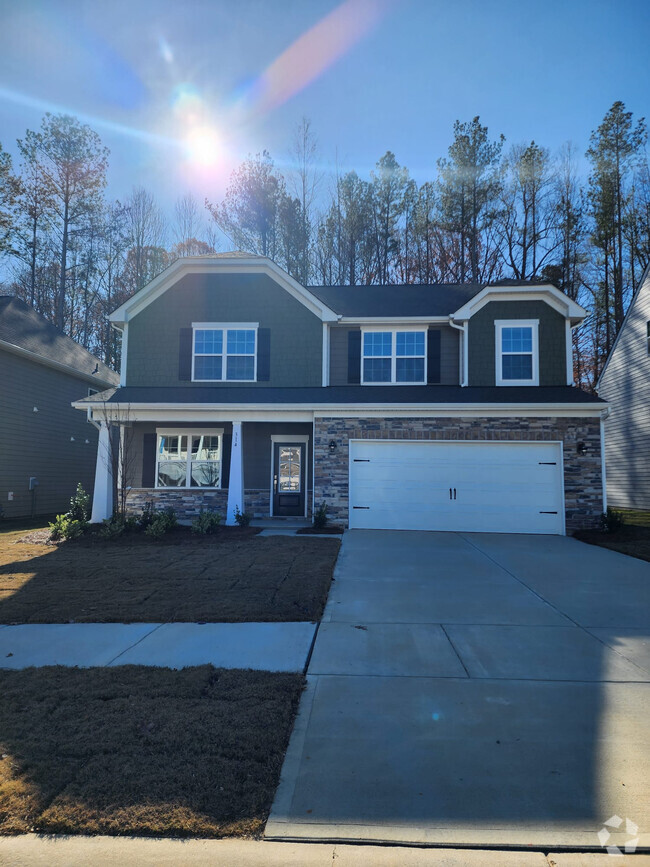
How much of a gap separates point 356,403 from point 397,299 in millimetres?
4522

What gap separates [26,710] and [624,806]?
361 cm

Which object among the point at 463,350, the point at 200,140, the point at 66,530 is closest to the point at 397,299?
the point at 463,350

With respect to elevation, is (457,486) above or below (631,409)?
below

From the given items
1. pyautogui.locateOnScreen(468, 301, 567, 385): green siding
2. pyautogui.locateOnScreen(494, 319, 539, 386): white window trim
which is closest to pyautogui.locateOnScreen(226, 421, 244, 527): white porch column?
pyautogui.locateOnScreen(468, 301, 567, 385): green siding

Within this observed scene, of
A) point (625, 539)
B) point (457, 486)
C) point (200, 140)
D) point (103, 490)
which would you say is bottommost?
point (625, 539)

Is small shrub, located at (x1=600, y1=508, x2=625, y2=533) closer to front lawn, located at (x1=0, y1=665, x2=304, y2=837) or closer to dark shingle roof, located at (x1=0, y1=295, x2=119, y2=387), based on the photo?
front lawn, located at (x1=0, y1=665, x2=304, y2=837)

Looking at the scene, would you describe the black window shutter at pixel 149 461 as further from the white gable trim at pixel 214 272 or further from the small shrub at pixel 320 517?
the small shrub at pixel 320 517

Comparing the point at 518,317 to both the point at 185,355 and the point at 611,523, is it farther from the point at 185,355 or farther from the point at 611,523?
the point at 185,355

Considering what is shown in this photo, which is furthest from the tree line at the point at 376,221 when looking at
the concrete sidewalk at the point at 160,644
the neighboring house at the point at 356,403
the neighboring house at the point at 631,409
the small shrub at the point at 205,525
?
the concrete sidewalk at the point at 160,644

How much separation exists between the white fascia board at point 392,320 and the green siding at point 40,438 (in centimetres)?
995

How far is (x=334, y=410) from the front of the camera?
12.6 meters

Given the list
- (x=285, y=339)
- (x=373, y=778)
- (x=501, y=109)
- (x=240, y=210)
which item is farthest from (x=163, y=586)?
(x=240, y=210)

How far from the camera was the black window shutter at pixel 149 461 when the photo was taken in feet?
48.3

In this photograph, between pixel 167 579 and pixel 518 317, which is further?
pixel 518 317
